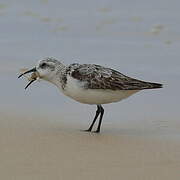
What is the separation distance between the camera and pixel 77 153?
731 centimetres

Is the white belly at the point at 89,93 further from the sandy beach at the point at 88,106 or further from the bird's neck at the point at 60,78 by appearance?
the sandy beach at the point at 88,106

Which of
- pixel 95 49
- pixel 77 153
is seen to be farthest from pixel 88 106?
pixel 95 49

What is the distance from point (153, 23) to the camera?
1449 cm

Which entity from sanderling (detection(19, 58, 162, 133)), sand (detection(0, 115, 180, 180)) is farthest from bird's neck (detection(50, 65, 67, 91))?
sand (detection(0, 115, 180, 180))

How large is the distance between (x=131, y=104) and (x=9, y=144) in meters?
2.36

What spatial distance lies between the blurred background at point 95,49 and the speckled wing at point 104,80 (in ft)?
1.85

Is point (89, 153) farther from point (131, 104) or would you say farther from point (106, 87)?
point (131, 104)

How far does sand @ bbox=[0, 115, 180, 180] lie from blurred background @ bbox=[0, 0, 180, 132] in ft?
1.40

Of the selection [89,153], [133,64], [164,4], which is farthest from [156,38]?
[89,153]

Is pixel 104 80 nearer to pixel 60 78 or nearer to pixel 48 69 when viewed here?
pixel 60 78

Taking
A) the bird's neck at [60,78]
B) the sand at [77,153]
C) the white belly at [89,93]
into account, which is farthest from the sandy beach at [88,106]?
the bird's neck at [60,78]

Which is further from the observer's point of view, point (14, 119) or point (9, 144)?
point (14, 119)

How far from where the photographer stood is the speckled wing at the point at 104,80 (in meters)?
8.23

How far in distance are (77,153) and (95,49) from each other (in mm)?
5119
